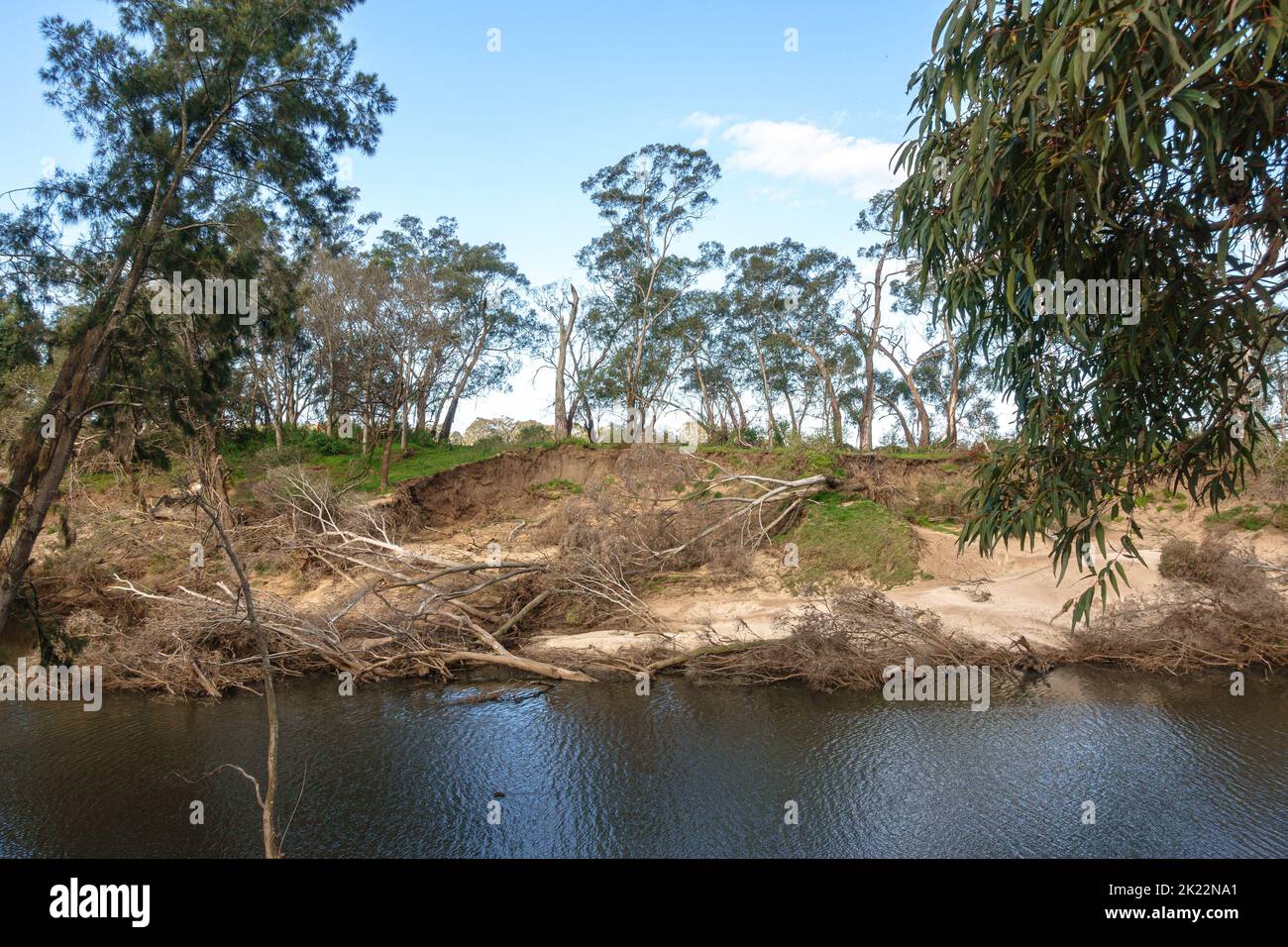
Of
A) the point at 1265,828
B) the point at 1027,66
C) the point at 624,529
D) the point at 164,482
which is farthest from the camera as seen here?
the point at 164,482

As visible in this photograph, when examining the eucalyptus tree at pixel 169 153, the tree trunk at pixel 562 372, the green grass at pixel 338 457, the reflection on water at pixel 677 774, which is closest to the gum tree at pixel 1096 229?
the reflection on water at pixel 677 774

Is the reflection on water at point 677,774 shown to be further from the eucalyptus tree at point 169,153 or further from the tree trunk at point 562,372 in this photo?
the tree trunk at point 562,372

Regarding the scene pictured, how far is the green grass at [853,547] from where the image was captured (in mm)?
17656

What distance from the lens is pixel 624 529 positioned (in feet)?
57.2

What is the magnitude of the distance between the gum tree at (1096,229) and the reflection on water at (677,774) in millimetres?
4174

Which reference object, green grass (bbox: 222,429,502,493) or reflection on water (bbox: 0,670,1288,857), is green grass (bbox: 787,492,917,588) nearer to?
reflection on water (bbox: 0,670,1288,857)

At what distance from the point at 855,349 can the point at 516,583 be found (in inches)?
994

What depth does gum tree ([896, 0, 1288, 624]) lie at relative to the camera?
354 cm

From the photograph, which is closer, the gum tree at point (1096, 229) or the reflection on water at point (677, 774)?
the gum tree at point (1096, 229)

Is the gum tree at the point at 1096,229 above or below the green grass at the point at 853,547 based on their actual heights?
above

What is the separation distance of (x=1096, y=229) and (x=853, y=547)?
14.0 metres

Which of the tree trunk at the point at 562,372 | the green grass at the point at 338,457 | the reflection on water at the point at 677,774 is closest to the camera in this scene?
the reflection on water at the point at 677,774
